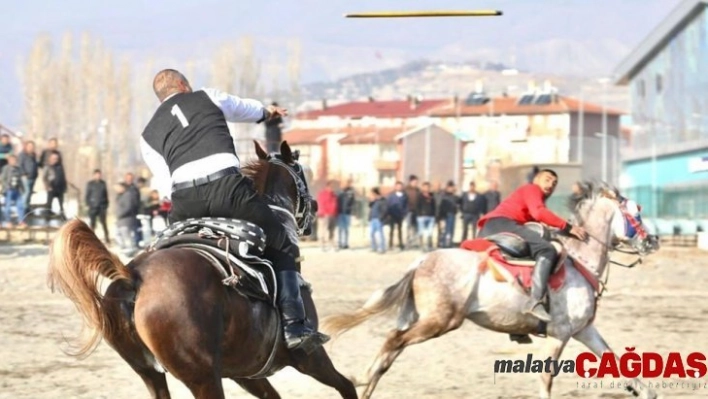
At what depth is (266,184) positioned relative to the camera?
8445mm

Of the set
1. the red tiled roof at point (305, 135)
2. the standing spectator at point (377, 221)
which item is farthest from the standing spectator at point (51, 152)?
the red tiled roof at point (305, 135)

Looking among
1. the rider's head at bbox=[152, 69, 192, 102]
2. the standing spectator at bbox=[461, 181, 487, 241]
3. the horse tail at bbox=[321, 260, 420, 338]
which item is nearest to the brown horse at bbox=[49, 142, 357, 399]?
the rider's head at bbox=[152, 69, 192, 102]

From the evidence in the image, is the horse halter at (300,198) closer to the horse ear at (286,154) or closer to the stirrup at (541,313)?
the horse ear at (286,154)

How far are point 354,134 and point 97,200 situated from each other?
116593 millimetres

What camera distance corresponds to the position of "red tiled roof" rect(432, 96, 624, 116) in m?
130

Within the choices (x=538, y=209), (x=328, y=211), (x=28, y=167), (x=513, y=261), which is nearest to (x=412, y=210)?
(x=328, y=211)

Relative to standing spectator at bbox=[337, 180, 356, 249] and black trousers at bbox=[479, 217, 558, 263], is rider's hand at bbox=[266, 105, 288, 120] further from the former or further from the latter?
standing spectator at bbox=[337, 180, 356, 249]

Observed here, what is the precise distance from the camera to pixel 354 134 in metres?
145

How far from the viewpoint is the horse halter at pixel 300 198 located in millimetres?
8602

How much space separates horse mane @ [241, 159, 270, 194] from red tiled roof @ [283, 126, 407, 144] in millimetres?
127000

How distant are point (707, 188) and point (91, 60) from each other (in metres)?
62.3

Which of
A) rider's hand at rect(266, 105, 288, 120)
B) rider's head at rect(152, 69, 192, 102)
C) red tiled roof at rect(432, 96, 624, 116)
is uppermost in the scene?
red tiled roof at rect(432, 96, 624, 116)

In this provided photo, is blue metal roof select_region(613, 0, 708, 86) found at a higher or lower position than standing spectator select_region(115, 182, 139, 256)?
higher

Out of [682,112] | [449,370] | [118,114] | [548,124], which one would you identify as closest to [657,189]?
[682,112]
